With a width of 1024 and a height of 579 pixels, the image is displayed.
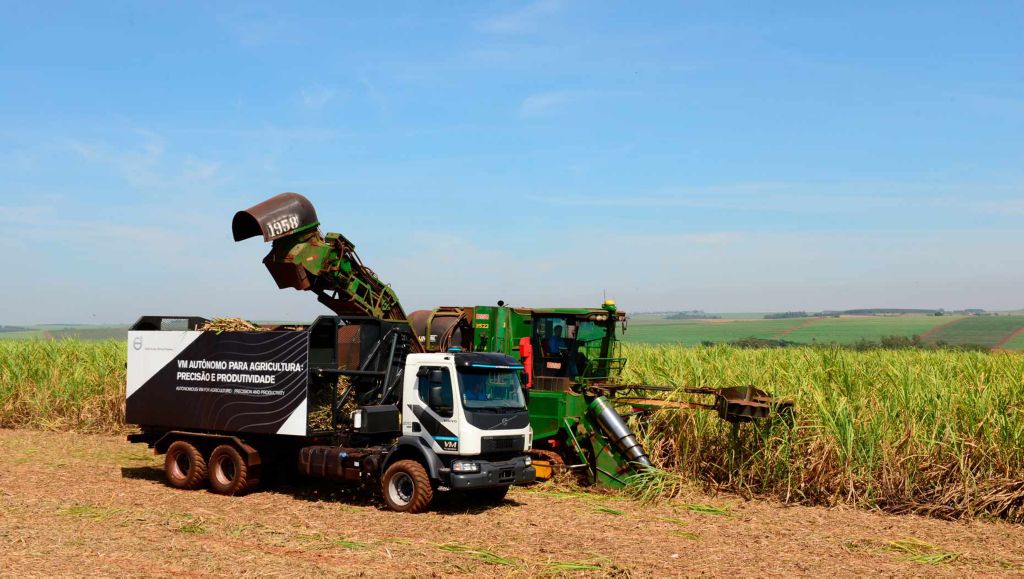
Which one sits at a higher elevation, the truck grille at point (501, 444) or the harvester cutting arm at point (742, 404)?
the harvester cutting arm at point (742, 404)

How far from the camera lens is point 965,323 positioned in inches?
3280

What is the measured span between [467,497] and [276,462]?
136 inches

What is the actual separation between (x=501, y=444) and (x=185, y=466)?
6.00 m

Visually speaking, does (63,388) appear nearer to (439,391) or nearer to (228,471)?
(228,471)

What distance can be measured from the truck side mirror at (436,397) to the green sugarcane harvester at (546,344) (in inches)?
122

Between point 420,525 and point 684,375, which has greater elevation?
point 684,375

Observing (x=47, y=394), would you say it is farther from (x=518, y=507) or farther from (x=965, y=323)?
(x=965, y=323)

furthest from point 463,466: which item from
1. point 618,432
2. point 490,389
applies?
point 618,432

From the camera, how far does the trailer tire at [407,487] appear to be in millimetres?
13016

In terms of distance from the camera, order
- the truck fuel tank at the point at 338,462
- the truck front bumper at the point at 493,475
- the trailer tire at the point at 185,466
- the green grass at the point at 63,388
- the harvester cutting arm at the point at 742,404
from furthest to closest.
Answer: the green grass at the point at 63,388, the trailer tire at the point at 185,466, the harvester cutting arm at the point at 742,404, the truck fuel tank at the point at 338,462, the truck front bumper at the point at 493,475

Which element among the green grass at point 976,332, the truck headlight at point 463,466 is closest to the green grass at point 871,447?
the truck headlight at point 463,466

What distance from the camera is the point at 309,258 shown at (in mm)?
16875

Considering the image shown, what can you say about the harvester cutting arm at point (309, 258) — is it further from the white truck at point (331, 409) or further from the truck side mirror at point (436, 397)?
the truck side mirror at point (436, 397)

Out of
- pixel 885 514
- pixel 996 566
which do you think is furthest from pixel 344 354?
pixel 996 566
